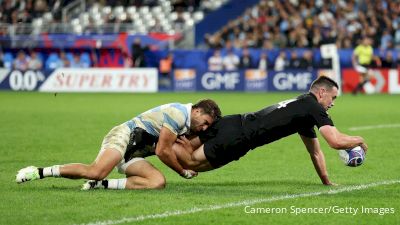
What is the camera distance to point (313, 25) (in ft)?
123

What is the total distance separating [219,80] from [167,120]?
26.2 meters

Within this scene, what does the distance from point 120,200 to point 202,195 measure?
99 centimetres

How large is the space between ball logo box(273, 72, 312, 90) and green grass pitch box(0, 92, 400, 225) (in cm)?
1350

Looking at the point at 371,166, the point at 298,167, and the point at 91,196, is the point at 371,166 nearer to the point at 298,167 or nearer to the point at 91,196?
the point at 298,167

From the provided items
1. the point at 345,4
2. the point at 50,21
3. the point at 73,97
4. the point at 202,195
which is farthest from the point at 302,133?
the point at 50,21

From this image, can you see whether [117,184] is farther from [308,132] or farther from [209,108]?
[308,132]

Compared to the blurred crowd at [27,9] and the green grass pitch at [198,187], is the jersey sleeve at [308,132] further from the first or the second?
the blurred crowd at [27,9]

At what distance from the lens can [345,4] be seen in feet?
127

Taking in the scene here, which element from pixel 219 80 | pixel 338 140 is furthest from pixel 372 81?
pixel 338 140

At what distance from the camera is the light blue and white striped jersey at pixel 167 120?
10.1 m

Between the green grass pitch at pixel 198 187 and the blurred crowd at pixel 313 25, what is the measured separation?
15432 mm

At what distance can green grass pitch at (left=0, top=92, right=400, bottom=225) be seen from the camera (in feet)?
27.9

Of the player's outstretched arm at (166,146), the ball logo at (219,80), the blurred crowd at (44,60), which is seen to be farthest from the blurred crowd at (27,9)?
the player's outstretched arm at (166,146)

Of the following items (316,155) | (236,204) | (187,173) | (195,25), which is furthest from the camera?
(195,25)
